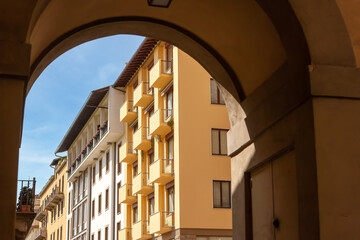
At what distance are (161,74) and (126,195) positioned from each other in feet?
30.1

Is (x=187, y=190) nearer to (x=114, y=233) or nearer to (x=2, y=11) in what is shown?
(x=114, y=233)

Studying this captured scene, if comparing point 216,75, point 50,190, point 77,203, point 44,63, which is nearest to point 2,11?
point 44,63

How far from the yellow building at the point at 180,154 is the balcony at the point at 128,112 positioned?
3322 mm

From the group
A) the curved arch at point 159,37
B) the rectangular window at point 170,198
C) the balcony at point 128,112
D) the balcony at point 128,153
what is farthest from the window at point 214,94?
the curved arch at point 159,37

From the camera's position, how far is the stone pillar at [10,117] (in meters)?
5.21

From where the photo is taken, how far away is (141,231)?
35.9m

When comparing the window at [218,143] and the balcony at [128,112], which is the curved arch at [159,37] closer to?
the window at [218,143]

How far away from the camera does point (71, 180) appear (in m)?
59.7

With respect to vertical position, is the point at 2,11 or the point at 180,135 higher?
the point at 180,135

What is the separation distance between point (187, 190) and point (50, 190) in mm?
46462

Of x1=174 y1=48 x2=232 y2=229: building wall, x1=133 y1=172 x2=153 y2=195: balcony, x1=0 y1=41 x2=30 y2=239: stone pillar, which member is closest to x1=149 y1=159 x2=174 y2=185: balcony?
x1=174 y1=48 x2=232 y2=229: building wall

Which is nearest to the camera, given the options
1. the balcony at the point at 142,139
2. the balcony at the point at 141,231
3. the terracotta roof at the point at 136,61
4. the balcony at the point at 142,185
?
the balcony at the point at 141,231

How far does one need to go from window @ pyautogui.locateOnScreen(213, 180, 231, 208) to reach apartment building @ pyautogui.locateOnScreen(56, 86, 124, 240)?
42.3ft

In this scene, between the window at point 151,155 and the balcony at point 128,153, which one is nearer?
the window at point 151,155
